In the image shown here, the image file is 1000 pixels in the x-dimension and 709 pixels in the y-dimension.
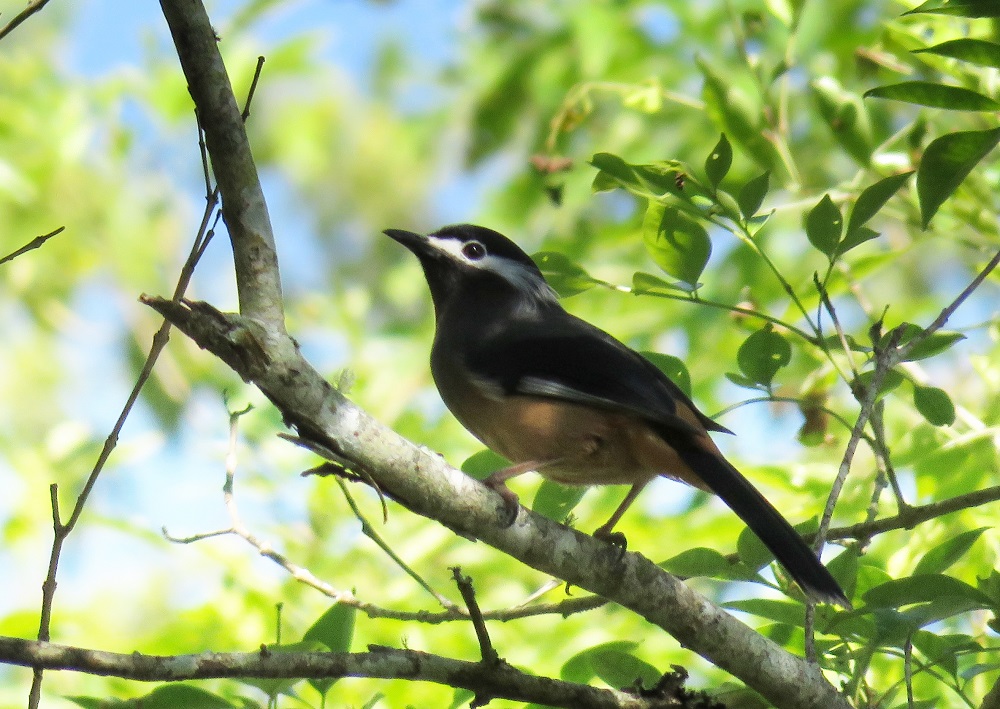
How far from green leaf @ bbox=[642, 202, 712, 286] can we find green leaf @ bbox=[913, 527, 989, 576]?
1.03m

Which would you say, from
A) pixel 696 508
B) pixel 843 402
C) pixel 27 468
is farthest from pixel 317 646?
pixel 843 402

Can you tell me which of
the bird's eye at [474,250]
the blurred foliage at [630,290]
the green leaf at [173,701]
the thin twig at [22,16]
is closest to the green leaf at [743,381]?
the blurred foliage at [630,290]

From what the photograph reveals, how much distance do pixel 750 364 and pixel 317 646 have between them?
62.9 inches

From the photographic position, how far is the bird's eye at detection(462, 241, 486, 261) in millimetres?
4625

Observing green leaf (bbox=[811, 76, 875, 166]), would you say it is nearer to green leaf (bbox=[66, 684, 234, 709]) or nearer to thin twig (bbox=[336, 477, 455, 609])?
thin twig (bbox=[336, 477, 455, 609])

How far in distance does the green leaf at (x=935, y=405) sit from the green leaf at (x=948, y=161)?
624 mm

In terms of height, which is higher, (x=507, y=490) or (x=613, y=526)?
(x=613, y=526)

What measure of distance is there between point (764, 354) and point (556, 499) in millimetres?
792

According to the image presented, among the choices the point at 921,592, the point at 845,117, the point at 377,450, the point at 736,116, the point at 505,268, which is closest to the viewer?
the point at 377,450

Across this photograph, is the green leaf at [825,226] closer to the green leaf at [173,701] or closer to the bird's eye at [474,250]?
the bird's eye at [474,250]

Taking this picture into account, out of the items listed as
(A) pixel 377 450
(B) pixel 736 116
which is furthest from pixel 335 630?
(B) pixel 736 116

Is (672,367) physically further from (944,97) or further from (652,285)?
(944,97)

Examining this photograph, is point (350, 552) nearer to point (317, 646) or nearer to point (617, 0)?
point (317, 646)

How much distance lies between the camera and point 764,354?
3.35 m
